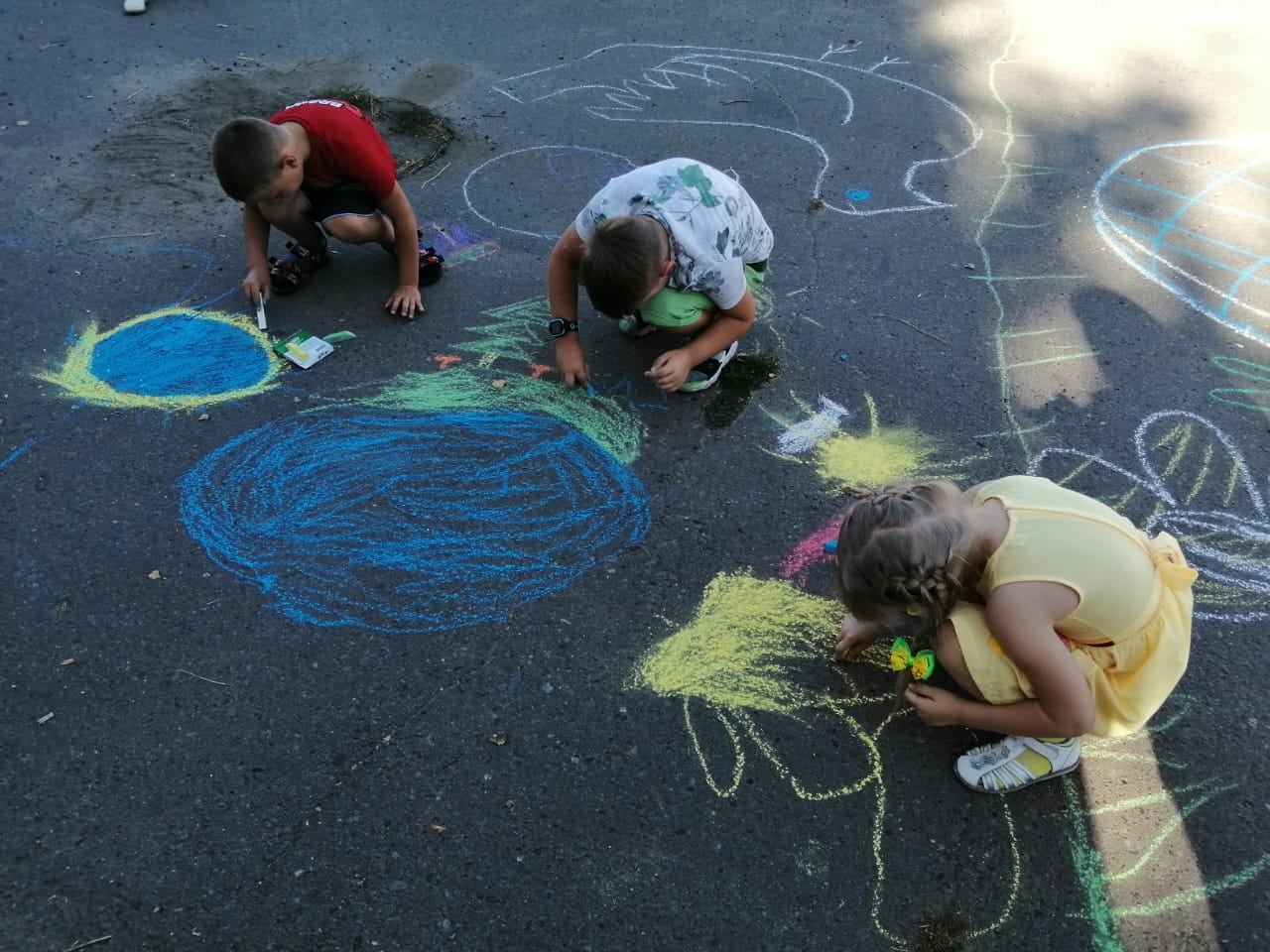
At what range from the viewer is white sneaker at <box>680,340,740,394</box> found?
267 centimetres

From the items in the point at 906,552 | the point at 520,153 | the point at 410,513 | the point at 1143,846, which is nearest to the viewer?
the point at 906,552

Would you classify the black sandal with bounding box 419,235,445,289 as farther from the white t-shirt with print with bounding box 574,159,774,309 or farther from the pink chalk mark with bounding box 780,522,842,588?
the pink chalk mark with bounding box 780,522,842,588

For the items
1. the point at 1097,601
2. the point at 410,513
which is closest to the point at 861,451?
the point at 1097,601

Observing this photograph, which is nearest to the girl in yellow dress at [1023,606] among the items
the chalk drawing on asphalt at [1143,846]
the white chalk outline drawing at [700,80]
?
the chalk drawing on asphalt at [1143,846]

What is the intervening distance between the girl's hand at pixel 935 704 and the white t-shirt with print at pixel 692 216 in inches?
47.6

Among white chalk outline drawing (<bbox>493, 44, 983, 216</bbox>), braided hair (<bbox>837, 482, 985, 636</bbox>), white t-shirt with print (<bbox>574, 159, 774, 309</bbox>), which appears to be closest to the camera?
braided hair (<bbox>837, 482, 985, 636</bbox>)

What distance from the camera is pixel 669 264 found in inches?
92.0

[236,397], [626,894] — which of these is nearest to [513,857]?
[626,894]

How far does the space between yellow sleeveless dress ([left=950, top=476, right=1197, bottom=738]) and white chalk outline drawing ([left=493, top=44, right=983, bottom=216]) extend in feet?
8.07

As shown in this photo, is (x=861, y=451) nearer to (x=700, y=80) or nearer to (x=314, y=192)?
(x=314, y=192)

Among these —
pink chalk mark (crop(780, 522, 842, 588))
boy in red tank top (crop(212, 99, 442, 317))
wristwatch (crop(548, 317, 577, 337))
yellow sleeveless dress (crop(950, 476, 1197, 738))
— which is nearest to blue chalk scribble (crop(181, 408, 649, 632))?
wristwatch (crop(548, 317, 577, 337))

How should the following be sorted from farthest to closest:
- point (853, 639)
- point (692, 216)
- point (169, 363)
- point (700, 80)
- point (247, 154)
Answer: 1. point (700, 80)
2. point (169, 363)
3. point (247, 154)
4. point (692, 216)
5. point (853, 639)

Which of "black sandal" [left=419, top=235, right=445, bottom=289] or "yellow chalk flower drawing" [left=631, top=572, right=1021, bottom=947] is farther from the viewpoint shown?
"black sandal" [left=419, top=235, right=445, bottom=289]

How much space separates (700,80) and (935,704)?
3668 millimetres
